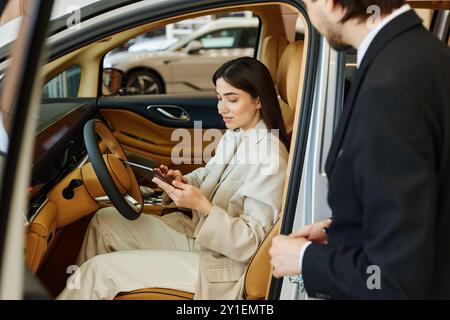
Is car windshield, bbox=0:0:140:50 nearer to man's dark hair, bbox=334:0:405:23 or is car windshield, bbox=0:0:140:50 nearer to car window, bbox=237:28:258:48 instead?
man's dark hair, bbox=334:0:405:23

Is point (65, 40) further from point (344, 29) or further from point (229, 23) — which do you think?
point (229, 23)

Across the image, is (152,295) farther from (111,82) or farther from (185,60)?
(185,60)

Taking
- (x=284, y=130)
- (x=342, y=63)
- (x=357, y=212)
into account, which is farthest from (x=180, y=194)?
(x=357, y=212)

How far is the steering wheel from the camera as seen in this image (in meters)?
2.20

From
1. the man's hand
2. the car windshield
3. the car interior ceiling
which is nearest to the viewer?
the man's hand

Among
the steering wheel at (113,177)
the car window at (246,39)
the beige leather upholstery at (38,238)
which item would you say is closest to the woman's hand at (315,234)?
the steering wheel at (113,177)

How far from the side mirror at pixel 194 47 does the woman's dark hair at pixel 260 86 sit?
7.22 m

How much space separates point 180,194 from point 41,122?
0.90 m

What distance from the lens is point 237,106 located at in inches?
91.0

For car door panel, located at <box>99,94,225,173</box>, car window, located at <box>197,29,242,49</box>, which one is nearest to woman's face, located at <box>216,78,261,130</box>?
car door panel, located at <box>99,94,225,173</box>

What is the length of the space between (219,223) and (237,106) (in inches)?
19.0

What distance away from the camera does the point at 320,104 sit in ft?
6.12

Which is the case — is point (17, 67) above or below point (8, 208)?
above

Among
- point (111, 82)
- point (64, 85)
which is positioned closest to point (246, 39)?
point (64, 85)
